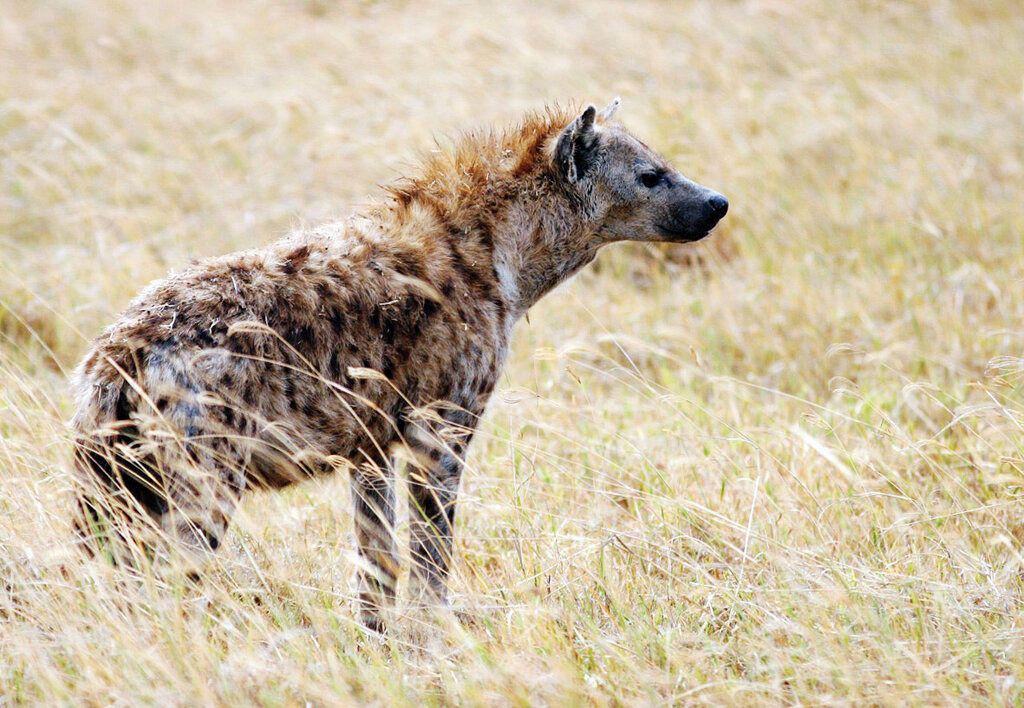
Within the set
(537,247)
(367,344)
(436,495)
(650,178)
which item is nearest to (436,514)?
(436,495)

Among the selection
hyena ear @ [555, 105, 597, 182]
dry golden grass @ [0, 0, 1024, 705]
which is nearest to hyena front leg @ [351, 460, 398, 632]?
dry golden grass @ [0, 0, 1024, 705]

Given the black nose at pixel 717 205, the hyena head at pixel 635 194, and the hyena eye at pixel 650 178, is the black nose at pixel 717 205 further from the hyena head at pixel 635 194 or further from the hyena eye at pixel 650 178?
the hyena eye at pixel 650 178

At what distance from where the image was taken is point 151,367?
2.91 metres

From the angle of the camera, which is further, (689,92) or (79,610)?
(689,92)

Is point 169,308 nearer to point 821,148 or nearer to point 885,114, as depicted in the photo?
point 821,148

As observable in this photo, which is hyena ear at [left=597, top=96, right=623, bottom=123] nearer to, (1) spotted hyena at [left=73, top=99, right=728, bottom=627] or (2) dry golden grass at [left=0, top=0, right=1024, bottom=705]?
(1) spotted hyena at [left=73, top=99, right=728, bottom=627]

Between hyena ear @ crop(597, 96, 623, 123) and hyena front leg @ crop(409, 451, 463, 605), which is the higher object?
hyena ear @ crop(597, 96, 623, 123)

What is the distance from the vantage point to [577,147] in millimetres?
4168

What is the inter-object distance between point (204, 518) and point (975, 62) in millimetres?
9003

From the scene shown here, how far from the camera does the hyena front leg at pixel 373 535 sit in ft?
11.5

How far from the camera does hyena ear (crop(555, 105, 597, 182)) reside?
409 centimetres

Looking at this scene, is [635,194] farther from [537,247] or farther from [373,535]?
[373,535]

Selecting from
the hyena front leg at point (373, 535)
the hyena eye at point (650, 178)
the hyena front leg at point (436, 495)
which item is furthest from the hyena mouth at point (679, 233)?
the hyena front leg at point (373, 535)

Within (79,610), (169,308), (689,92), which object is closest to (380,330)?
(169,308)
